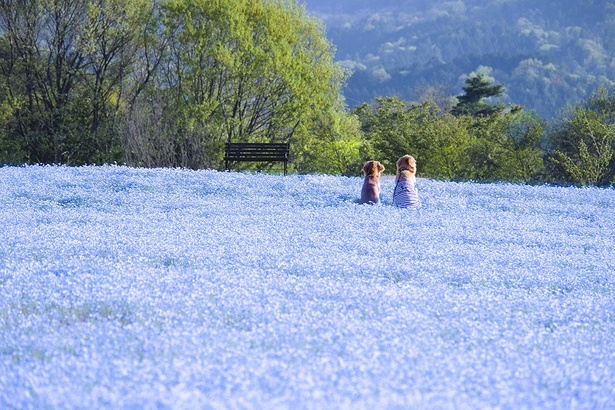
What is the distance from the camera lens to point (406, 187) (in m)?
14.9

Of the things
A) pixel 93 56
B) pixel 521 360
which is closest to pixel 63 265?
pixel 521 360

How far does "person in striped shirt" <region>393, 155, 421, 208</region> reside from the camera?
14.9m

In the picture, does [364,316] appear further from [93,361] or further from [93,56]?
[93,56]

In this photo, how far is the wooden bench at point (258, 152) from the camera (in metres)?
24.3

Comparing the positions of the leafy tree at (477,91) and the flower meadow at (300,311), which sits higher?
the leafy tree at (477,91)

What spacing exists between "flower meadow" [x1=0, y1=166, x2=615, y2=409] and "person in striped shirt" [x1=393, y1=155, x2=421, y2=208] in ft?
3.64

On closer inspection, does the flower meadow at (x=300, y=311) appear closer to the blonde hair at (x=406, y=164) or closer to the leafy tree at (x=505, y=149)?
the blonde hair at (x=406, y=164)

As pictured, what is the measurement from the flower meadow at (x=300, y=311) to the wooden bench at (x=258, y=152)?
35.2ft

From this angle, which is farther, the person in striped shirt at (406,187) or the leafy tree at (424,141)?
the leafy tree at (424,141)

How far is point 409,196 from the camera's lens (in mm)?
14859

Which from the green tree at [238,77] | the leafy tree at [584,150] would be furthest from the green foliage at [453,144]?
the green tree at [238,77]

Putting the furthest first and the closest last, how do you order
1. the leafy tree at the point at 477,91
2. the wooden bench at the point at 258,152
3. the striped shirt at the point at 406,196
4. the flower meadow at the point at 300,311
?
the leafy tree at the point at 477,91 < the wooden bench at the point at 258,152 < the striped shirt at the point at 406,196 < the flower meadow at the point at 300,311

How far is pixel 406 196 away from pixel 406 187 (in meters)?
0.17

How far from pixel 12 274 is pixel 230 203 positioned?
301 inches
